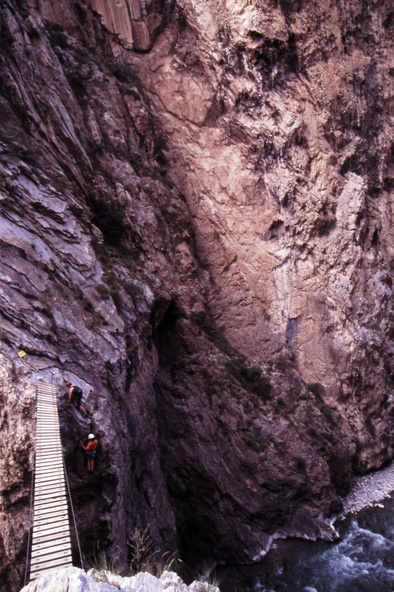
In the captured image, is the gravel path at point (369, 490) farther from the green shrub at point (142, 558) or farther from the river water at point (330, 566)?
the green shrub at point (142, 558)

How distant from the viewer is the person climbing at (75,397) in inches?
298

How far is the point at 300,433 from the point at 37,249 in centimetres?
1141

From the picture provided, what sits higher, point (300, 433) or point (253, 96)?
point (253, 96)

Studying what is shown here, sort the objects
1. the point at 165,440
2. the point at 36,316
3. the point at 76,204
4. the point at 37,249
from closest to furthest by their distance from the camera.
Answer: the point at 36,316, the point at 37,249, the point at 76,204, the point at 165,440

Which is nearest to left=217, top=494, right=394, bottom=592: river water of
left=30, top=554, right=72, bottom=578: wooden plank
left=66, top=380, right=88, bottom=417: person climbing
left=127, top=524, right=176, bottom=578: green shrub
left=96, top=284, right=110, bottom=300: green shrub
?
left=127, top=524, right=176, bottom=578: green shrub

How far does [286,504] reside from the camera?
46.4ft

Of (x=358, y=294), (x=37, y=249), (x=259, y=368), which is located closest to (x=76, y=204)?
(x=37, y=249)

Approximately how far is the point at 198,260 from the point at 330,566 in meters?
12.3

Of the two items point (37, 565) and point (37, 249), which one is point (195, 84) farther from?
point (37, 565)

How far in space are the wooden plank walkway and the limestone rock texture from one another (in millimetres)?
485

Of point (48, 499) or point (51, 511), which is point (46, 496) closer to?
point (48, 499)

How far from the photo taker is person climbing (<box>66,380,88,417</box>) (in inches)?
298

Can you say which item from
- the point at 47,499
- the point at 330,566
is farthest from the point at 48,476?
the point at 330,566

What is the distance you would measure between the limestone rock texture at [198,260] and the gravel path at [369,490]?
56 centimetres
